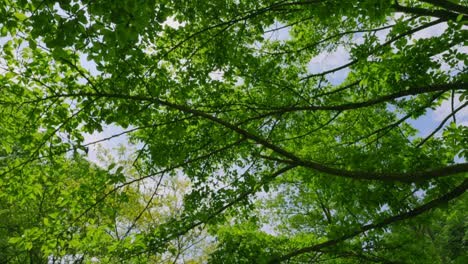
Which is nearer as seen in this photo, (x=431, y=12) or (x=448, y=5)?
(x=448, y=5)

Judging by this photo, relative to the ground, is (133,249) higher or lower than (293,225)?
lower

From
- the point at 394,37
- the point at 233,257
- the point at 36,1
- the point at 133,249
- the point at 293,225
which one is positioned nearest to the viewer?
the point at 36,1

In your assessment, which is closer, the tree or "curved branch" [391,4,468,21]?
the tree

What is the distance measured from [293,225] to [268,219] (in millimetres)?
1855

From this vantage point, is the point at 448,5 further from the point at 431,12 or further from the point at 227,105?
the point at 227,105

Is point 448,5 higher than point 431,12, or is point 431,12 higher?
point 431,12

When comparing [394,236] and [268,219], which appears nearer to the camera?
[394,236]

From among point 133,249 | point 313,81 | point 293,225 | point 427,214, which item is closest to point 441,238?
point 293,225

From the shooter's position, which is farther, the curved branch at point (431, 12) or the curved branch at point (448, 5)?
the curved branch at point (431, 12)

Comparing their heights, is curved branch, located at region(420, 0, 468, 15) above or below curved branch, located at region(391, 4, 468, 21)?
below

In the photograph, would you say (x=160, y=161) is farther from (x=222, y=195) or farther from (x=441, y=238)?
(x=441, y=238)

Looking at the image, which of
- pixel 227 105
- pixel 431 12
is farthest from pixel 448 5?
pixel 227 105

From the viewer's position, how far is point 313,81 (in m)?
8.47

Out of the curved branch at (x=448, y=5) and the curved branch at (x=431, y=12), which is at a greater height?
the curved branch at (x=431, y=12)
